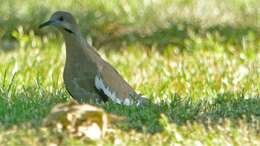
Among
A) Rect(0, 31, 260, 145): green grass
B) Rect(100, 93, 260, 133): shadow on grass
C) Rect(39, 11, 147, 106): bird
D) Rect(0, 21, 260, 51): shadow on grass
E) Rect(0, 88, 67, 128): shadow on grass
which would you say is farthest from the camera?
Rect(0, 21, 260, 51): shadow on grass

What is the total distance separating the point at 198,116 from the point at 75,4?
6.33m

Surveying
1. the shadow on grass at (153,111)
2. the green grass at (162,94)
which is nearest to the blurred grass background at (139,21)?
the green grass at (162,94)

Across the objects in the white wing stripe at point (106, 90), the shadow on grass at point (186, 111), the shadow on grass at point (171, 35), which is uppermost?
the shadow on grass at point (171, 35)

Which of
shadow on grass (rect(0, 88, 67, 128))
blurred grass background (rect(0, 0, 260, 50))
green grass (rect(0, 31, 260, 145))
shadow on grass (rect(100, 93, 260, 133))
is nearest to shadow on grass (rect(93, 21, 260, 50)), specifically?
blurred grass background (rect(0, 0, 260, 50))

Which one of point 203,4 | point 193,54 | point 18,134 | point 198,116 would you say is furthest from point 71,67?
point 203,4

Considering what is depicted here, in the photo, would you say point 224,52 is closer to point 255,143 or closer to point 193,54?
point 193,54

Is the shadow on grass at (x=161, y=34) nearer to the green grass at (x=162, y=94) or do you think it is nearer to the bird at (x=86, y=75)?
the green grass at (x=162, y=94)

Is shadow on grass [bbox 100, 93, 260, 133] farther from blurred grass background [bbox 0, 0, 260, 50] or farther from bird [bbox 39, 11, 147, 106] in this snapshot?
blurred grass background [bbox 0, 0, 260, 50]

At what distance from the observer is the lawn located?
5809 mm

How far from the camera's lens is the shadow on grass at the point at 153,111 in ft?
19.8

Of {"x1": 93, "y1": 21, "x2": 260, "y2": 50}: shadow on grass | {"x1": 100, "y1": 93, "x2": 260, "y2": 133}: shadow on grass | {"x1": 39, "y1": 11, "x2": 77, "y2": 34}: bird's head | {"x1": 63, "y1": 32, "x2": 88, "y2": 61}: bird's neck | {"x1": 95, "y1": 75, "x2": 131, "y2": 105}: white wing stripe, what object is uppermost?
{"x1": 93, "y1": 21, "x2": 260, "y2": 50}: shadow on grass

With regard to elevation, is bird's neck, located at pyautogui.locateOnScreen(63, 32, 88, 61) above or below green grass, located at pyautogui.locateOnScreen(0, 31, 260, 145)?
above

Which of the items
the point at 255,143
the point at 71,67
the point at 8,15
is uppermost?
the point at 8,15

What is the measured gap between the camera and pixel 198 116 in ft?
20.9
